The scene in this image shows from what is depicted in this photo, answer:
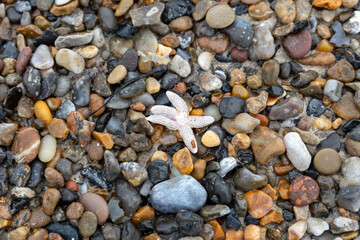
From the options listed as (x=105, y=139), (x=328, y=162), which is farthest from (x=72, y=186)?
(x=328, y=162)

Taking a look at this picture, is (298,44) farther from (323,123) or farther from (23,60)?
(23,60)

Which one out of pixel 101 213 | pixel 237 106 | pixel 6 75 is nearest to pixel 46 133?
pixel 6 75

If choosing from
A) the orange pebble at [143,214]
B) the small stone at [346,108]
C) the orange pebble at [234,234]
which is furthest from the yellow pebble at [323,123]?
the orange pebble at [143,214]

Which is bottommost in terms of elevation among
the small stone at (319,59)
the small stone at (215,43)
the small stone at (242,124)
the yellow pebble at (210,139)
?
A: the yellow pebble at (210,139)

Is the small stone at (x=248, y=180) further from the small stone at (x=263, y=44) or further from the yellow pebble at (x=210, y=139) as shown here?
the small stone at (x=263, y=44)

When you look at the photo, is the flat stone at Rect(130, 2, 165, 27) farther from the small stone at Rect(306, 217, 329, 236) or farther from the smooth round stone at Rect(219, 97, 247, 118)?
the small stone at Rect(306, 217, 329, 236)

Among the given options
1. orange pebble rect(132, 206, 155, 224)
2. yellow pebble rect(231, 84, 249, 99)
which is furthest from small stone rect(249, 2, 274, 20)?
orange pebble rect(132, 206, 155, 224)
